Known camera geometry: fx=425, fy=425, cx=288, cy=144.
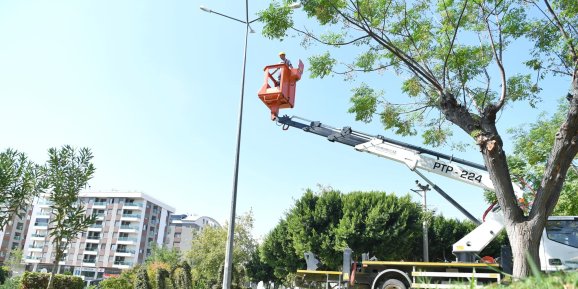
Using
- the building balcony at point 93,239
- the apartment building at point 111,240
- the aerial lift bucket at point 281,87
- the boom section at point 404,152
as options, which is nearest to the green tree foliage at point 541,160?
the boom section at point 404,152

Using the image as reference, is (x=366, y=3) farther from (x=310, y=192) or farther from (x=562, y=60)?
(x=310, y=192)

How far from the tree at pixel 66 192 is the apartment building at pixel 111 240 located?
226 feet

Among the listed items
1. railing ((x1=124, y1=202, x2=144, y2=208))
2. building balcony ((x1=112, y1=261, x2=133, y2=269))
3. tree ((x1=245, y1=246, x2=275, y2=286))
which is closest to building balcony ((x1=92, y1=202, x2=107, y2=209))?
railing ((x1=124, y1=202, x2=144, y2=208))

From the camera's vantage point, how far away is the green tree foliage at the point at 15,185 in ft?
40.1

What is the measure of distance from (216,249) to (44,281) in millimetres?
23888

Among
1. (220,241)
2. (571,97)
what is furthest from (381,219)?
(220,241)

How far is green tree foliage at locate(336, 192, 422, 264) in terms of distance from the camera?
24047 mm

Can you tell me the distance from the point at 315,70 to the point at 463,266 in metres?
6.12

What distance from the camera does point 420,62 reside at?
34.6 feet

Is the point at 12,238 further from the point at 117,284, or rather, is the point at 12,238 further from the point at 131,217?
the point at 117,284

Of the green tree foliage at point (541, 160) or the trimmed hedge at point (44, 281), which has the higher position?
the green tree foliage at point (541, 160)

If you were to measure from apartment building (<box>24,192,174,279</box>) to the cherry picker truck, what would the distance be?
232 feet

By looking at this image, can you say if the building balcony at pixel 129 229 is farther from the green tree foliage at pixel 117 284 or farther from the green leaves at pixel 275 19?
the green leaves at pixel 275 19

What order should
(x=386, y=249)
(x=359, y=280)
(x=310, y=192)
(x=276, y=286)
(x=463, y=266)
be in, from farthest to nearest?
(x=276, y=286)
(x=310, y=192)
(x=386, y=249)
(x=359, y=280)
(x=463, y=266)
